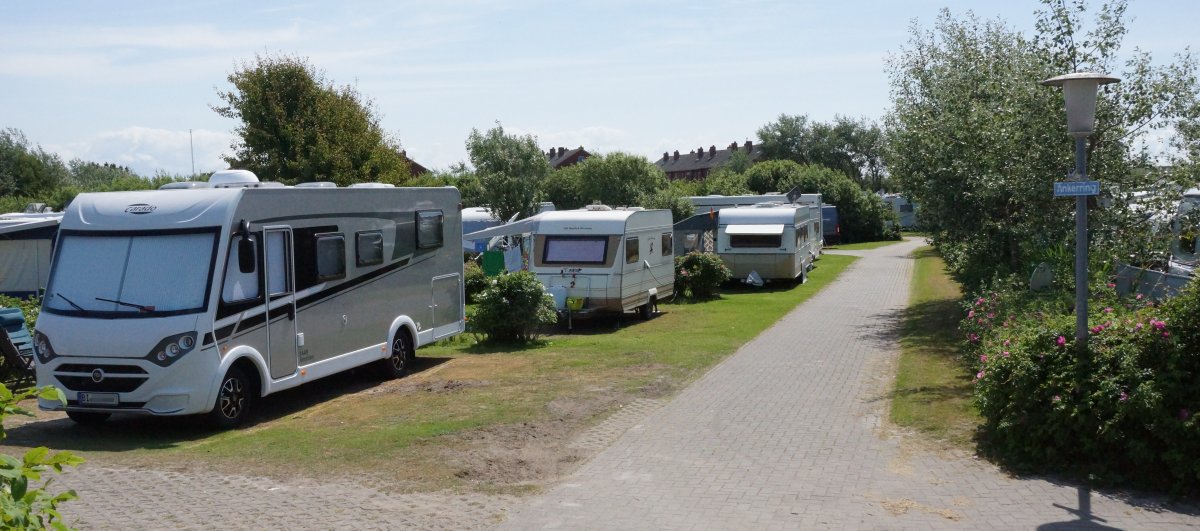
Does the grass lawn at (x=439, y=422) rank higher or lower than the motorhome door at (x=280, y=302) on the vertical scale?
lower

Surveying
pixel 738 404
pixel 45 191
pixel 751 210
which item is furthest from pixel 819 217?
pixel 45 191

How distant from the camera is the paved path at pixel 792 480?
21.8 ft

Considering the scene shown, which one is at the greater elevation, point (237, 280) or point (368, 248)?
point (368, 248)

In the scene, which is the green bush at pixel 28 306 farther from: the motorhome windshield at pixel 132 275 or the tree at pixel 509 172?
the tree at pixel 509 172

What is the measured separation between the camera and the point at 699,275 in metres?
24.9

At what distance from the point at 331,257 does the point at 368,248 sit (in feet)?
2.50

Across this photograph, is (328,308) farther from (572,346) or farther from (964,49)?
(964,49)

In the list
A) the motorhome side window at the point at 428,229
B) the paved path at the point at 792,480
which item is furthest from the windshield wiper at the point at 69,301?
the paved path at the point at 792,480

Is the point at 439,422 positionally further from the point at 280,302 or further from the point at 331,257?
the point at 331,257

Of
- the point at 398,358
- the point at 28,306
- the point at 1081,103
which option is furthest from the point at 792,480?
the point at 28,306

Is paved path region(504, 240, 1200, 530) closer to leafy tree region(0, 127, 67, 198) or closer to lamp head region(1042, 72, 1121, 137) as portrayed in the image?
lamp head region(1042, 72, 1121, 137)

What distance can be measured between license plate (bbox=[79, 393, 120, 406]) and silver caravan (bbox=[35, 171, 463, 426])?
0.01 m

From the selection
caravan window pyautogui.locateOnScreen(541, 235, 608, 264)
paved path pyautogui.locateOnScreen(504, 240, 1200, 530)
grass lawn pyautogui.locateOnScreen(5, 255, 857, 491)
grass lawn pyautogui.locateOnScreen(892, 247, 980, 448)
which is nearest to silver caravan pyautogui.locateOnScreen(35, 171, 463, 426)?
grass lawn pyautogui.locateOnScreen(5, 255, 857, 491)

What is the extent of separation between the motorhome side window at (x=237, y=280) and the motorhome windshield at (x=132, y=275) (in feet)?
0.66
